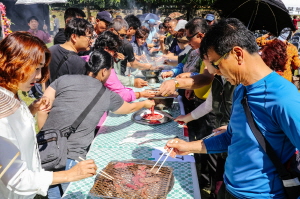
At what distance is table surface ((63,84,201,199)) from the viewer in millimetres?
1730

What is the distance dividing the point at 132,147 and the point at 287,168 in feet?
4.52

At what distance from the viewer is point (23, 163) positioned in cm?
127

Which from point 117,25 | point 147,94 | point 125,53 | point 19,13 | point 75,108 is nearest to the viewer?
point 75,108

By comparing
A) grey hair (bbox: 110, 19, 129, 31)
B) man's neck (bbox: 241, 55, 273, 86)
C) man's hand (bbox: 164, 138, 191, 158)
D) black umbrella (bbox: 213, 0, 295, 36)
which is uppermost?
black umbrella (bbox: 213, 0, 295, 36)

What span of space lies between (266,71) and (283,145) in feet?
1.31

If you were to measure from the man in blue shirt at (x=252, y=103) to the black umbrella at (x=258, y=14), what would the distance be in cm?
139

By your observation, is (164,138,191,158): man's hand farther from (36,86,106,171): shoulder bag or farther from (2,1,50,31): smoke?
(2,1,50,31): smoke

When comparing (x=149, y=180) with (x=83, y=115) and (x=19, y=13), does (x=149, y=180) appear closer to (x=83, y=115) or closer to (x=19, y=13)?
(x=83, y=115)

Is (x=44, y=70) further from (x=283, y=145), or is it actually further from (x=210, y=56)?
(x=283, y=145)

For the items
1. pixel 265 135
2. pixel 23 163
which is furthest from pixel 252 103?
pixel 23 163

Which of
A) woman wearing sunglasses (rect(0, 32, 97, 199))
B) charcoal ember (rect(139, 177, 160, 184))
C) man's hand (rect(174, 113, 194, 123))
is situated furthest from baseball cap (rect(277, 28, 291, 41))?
woman wearing sunglasses (rect(0, 32, 97, 199))

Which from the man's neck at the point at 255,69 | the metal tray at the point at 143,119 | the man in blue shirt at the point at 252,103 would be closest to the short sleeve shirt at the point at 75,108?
the metal tray at the point at 143,119

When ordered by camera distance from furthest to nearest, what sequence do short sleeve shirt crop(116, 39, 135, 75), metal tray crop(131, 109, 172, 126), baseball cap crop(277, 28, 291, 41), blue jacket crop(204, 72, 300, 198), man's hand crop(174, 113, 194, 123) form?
baseball cap crop(277, 28, 291, 41) → short sleeve shirt crop(116, 39, 135, 75) → metal tray crop(131, 109, 172, 126) → man's hand crop(174, 113, 194, 123) → blue jacket crop(204, 72, 300, 198)

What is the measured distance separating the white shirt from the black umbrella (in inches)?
93.4
